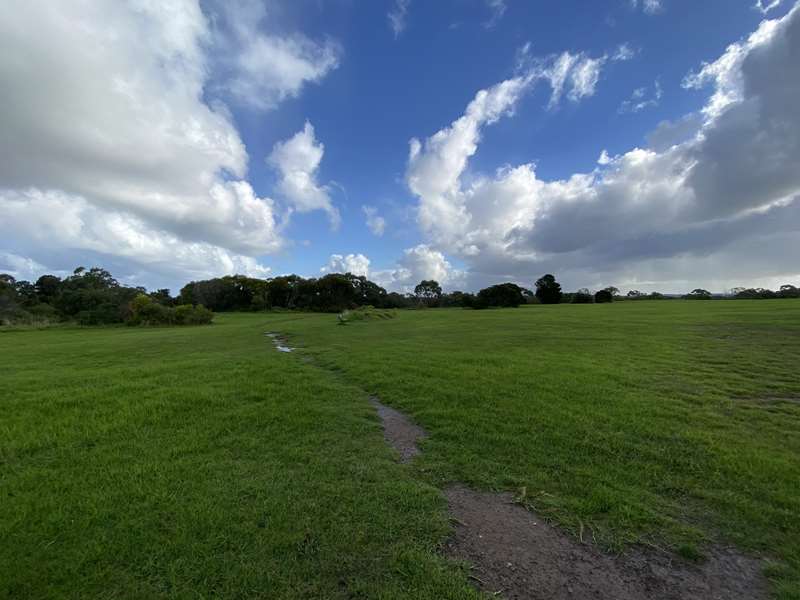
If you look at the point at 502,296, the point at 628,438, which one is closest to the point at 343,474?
the point at 628,438

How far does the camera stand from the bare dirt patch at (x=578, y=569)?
288 cm

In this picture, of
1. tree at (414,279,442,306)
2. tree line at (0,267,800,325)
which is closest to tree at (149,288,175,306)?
tree line at (0,267,800,325)

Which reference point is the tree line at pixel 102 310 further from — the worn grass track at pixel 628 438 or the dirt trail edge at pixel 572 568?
the dirt trail edge at pixel 572 568

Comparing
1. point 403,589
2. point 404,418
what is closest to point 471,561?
point 403,589

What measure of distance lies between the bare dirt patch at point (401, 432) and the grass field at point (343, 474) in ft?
0.75

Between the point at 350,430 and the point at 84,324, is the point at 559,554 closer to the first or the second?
the point at 350,430

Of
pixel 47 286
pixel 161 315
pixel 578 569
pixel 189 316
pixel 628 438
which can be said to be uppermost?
pixel 47 286

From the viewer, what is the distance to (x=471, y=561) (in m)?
3.15

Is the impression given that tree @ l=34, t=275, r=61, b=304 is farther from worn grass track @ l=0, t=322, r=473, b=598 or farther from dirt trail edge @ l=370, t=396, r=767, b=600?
dirt trail edge @ l=370, t=396, r=767, b=600

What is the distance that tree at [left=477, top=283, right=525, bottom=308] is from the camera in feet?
225

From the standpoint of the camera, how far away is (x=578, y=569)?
3.09m

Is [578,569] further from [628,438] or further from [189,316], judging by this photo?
[189,316]

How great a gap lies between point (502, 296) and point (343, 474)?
6752 cm

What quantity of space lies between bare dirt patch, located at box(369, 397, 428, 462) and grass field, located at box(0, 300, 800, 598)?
0.75 ft
